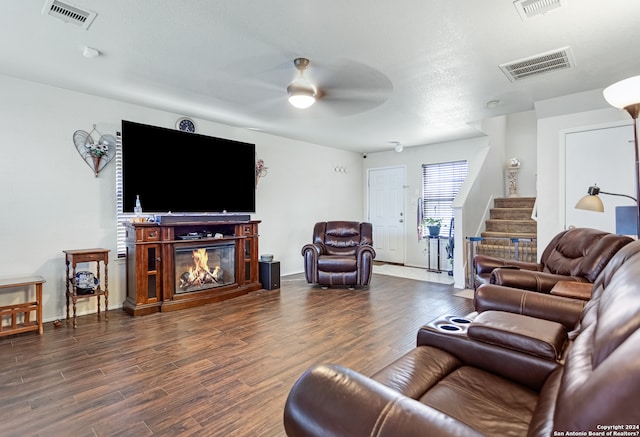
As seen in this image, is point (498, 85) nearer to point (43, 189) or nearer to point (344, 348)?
point (344, 348)

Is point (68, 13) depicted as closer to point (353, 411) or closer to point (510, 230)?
point (353, 411)

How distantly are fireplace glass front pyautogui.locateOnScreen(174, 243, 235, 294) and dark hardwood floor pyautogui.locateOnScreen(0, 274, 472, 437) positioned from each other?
1.29ft

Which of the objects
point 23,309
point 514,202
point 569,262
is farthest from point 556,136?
point 23,309

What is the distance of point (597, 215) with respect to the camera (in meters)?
3.51

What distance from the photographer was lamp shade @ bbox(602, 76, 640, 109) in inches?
75.2

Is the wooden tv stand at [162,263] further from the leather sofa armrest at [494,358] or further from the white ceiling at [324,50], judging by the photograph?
the leather sofa armrest at [494,358]

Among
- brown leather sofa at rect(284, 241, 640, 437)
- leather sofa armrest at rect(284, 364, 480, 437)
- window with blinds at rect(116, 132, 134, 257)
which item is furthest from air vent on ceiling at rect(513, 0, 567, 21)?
window with blinds at rect(116, 132, 134, 257)

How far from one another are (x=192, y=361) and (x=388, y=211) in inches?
216

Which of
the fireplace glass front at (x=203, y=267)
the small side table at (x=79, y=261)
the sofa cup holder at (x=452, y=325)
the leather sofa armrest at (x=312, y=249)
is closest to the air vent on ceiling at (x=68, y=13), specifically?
the small side table at (x=79, y=261)

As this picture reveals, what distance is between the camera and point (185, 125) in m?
4.39

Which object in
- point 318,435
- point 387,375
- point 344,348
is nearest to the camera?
point 318,435

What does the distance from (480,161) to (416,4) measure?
4.11 meters

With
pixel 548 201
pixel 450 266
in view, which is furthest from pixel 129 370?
pixel 450 266

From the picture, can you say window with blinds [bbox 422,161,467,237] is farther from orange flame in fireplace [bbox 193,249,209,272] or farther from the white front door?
orange flame in fireplace [bbox 193,249,209,272]
